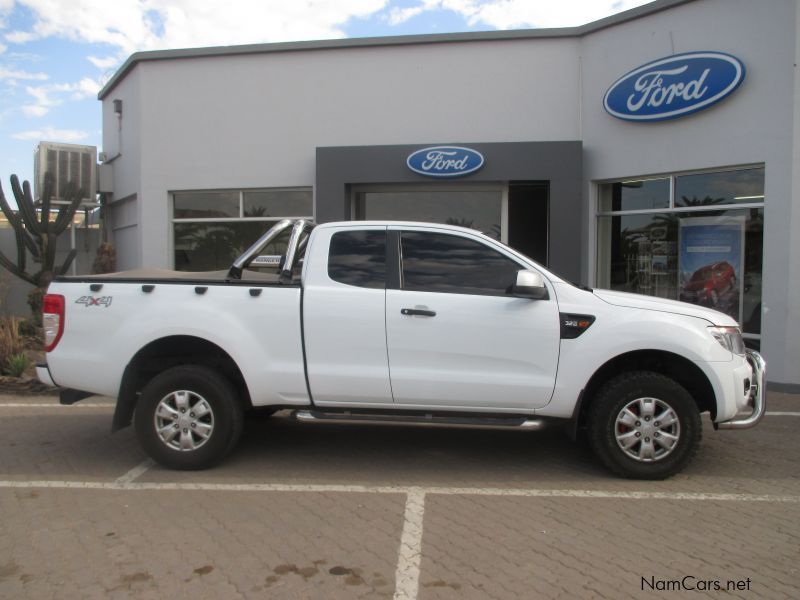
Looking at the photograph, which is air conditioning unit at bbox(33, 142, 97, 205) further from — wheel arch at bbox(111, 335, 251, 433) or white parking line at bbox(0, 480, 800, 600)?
white parking line at bbox(0, 480, 800, 600)

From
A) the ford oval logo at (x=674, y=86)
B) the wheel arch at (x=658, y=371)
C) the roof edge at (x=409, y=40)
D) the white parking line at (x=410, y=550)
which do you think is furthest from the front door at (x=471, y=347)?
the roof edge at (x=409, y=40)

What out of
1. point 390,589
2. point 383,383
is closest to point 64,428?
point 383,383

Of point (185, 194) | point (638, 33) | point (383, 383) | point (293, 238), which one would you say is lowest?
point (383, 383)

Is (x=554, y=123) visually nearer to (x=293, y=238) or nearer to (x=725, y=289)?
(x=725, y=289)

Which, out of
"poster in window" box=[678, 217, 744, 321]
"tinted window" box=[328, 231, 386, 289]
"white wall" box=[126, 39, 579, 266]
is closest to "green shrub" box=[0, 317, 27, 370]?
"white wall" box=[126, 39, 579, 266]

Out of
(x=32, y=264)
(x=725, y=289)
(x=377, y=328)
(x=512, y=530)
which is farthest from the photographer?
(x=32, y=264)

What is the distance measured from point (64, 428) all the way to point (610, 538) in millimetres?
5405

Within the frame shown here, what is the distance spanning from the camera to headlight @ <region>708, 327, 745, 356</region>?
196 inches

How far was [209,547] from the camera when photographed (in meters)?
3.93

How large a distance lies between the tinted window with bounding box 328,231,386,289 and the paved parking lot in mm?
1541

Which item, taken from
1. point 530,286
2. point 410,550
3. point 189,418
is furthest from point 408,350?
point 189,418

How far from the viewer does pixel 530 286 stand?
4.80 metres

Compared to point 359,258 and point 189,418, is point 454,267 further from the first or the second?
point 189,418

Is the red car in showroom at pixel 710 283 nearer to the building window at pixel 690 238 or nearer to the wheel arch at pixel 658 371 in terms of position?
the building window at pixel 690 238
